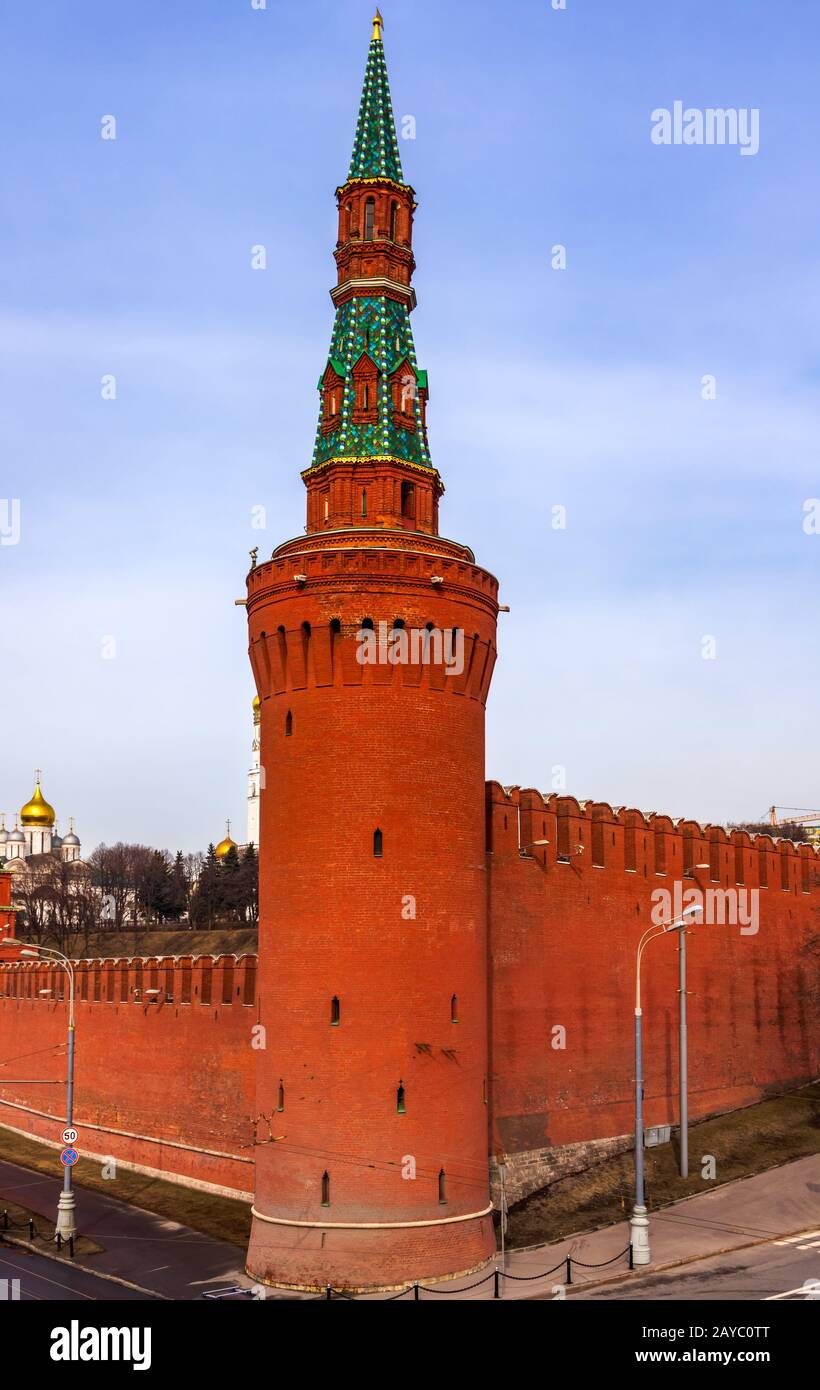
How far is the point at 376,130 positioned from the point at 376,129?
27 mm

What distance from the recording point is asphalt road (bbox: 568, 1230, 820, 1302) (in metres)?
28.4

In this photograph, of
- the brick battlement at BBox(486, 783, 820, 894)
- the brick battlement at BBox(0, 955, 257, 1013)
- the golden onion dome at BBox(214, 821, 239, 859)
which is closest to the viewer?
the brick battlement at BBox(486, 783, 820, 894)

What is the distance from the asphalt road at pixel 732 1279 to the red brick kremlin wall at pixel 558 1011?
642cm

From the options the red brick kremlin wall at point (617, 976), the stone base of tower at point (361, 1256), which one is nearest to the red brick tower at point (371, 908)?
the stone base of tower at point (361, 1256)

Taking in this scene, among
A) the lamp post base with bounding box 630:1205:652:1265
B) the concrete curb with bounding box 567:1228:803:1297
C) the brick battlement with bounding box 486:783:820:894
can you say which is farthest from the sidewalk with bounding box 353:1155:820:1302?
the brick battlement with bounding box 486:783:820:894

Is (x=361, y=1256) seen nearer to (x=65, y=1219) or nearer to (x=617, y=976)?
(x=65, y=1219)

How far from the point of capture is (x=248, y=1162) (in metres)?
39.0

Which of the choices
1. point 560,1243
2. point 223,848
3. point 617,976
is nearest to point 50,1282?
point 560,1243

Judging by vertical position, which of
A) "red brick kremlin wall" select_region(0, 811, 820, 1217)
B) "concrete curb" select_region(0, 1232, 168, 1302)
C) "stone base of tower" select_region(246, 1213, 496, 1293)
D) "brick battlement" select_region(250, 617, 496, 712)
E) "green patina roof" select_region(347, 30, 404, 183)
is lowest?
"concrete curb" select_region(0, 1232, 168, 1302)

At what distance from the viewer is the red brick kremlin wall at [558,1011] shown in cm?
3750

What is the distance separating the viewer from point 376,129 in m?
36.4

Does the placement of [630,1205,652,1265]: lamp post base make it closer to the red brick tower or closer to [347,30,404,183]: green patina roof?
the red brick tower

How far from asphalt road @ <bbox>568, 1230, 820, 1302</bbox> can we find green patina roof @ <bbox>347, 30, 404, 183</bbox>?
27875 mm
